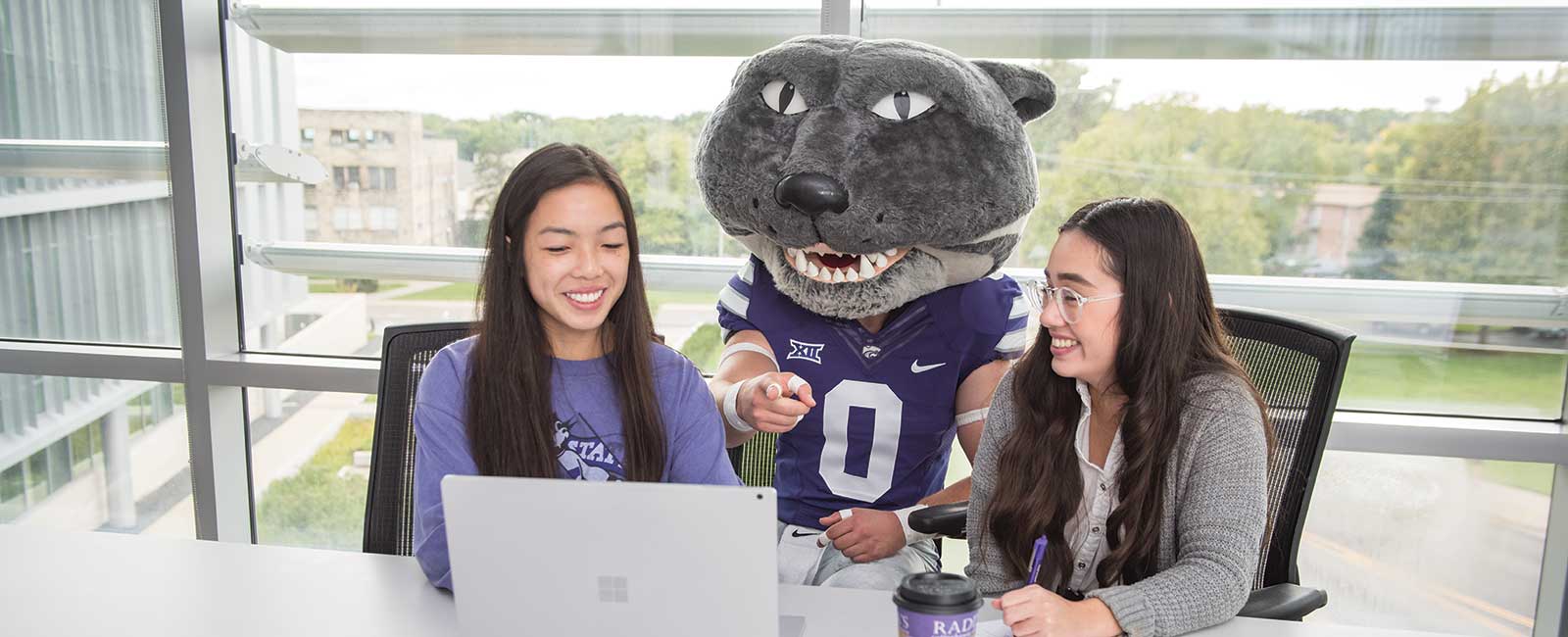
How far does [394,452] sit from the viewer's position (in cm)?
172

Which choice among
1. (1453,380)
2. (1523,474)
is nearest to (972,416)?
(1453,380)

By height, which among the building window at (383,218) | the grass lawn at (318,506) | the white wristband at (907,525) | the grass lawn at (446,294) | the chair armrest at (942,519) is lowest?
the grass lawn at (318,506)

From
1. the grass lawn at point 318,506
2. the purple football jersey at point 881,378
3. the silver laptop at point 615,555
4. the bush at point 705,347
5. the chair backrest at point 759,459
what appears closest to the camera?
the silver laptop at point 615,555

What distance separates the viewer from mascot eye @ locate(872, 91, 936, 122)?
1677mm

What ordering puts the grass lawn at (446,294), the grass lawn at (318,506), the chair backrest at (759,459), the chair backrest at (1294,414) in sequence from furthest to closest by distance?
the grass lawn at (318,506), the grass lawn at (446,294), the chair backrest at (759,459), the chair backrest at (1294,414)

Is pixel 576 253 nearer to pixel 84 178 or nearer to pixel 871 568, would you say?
pixel 871 568

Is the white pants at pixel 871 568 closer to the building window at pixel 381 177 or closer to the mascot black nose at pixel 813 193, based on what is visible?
the mascot black nose at pixel 813 193

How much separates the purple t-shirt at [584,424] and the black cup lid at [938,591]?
0.54 metres

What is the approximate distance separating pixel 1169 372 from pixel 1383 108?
4.28 feet

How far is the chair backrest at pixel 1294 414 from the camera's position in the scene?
5.24 ft

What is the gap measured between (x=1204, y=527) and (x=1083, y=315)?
0.32 m

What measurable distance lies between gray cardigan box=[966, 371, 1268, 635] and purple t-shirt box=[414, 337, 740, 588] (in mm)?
452

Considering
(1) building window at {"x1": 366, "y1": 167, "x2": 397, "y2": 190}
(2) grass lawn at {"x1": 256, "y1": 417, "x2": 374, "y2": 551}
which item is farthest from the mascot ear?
(2) grass lawn at {"x1": 256, "y1": 417, "x2": 374, "y2": 551}

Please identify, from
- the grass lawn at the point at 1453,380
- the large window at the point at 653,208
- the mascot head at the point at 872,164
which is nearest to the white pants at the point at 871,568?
the mascot head at the point at 872,164
